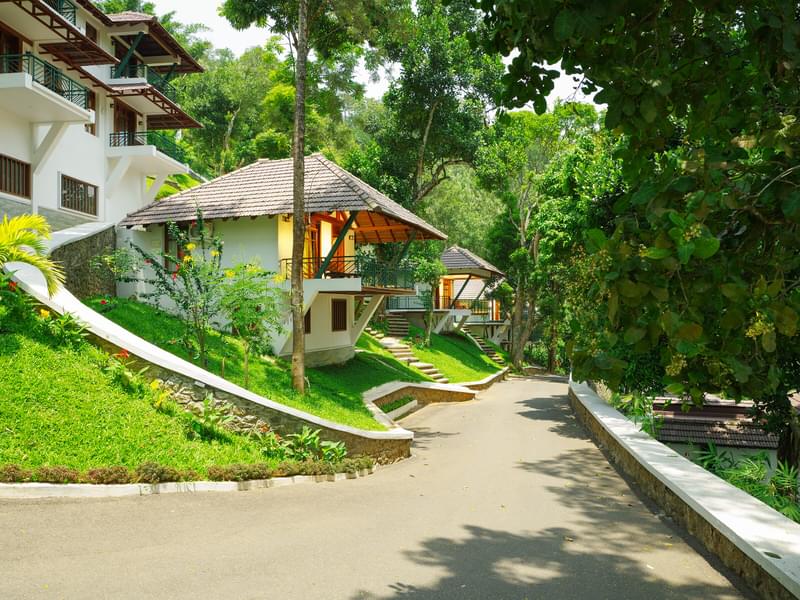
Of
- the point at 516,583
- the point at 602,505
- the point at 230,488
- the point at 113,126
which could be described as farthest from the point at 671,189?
the point at 113,126

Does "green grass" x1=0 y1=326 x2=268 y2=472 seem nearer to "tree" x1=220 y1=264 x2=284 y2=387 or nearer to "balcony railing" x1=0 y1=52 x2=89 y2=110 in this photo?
"tree" x1=220 y1=264 x2=284 y2=387

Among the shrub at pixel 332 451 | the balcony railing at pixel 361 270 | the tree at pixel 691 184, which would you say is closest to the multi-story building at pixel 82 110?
the balcony railing at pixel 361 270

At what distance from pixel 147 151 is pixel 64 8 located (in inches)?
202

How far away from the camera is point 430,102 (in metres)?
31.1

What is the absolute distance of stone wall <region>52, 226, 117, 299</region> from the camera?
16.5 metres

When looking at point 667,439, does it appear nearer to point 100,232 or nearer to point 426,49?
point 100,232

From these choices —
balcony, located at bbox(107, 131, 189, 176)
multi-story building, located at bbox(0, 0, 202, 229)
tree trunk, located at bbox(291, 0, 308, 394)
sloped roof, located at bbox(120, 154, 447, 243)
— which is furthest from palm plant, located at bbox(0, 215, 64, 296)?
balcony, located at bbox(107, 131, 189, 176)

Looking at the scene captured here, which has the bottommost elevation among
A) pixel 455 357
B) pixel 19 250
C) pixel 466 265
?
pixel 455 357

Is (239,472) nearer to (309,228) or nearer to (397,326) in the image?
(309,228)

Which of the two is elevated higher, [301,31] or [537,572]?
[301,31]

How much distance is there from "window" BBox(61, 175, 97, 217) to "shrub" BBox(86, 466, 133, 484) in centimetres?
1564

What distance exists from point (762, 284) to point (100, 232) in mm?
18165

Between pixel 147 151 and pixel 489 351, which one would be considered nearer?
pixel 147 151

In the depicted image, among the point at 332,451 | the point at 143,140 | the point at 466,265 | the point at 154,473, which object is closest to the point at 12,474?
the point at 154,473
